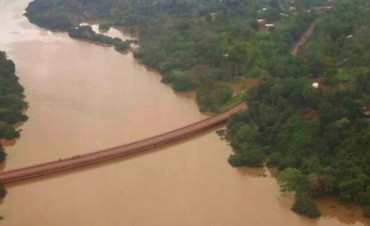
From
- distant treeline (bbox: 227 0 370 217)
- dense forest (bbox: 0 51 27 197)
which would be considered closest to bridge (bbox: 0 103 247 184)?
distant treeline (bbox: 227 0 370 217)

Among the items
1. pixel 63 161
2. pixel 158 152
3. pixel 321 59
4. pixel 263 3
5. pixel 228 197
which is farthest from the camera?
pixel 263 3

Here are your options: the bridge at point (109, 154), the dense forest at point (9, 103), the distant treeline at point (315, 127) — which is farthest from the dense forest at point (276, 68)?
the dense forest at point (9, 103)

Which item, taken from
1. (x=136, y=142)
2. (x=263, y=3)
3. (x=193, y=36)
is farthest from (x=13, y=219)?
(x=263, y=3)

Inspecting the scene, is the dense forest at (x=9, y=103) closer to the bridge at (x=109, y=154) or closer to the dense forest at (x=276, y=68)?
the bridge at (x=109, y=154)

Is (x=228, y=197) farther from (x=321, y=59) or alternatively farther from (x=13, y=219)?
(x=321, y=59)

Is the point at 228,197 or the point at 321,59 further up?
the point at 321,59

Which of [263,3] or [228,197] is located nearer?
[228,197]
